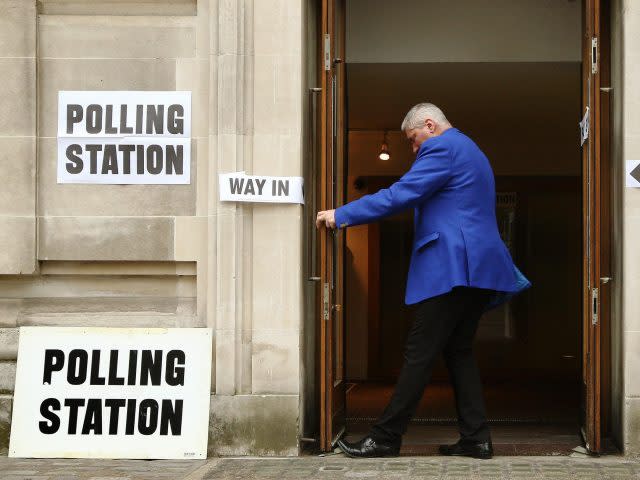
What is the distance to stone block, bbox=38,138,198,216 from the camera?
21.8 ft

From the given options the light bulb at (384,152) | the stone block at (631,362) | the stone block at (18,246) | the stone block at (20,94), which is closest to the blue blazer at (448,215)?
the stone block at (631,362)

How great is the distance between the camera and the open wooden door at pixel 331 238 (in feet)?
20.7

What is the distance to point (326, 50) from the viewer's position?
6418 millimetres

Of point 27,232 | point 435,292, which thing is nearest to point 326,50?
point 435,292

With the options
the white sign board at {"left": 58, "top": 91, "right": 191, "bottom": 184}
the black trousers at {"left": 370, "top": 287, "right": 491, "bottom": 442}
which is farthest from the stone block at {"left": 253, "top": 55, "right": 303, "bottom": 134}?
the black trousers at {"left": 370, "top": 287, "right": 491, "bottom": 442}

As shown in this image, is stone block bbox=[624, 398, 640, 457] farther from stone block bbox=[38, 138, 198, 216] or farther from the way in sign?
stone block bbox=[38, 138, 198, 216]

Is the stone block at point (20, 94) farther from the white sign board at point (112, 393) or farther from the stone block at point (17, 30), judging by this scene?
the white sign board at point (112, 393)

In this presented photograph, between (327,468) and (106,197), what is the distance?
2.25 m

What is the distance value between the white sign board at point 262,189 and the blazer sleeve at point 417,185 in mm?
531

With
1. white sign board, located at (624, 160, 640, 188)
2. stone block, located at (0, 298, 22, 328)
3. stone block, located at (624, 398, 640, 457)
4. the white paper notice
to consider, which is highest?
the white paper notice

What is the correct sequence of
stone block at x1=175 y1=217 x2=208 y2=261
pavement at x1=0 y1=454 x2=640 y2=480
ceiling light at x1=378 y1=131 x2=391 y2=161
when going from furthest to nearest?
ceiling light at x1=378 y1=131 x2=391 y2=161, stone block at x1=175 y1=217 x2=208 y2=261, pavement at x1=0 y1=454 x2=640 y2=480

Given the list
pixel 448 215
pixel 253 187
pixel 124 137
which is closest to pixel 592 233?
pixel 448 215

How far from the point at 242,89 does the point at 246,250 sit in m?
1.00

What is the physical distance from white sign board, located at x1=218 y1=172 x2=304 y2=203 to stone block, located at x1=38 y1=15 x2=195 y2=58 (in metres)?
0.94
